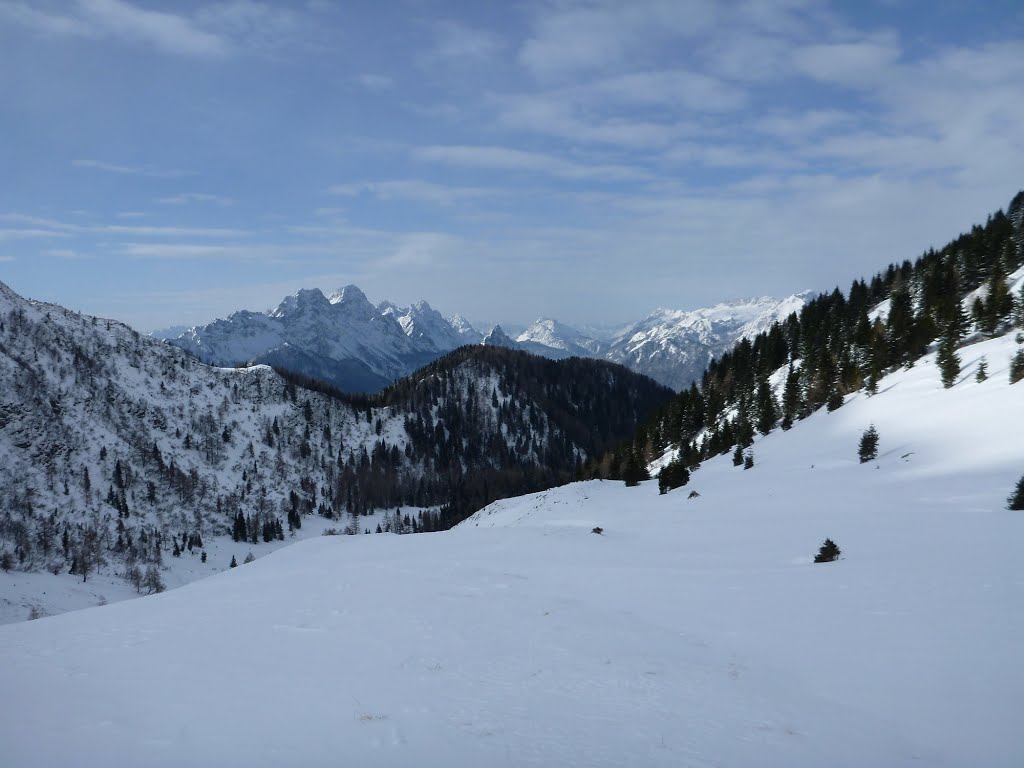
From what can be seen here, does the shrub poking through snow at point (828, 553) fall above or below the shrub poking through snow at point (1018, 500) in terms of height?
below

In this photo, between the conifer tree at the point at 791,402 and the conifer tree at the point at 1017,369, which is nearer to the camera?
the conifer tree at the point at 1017,369

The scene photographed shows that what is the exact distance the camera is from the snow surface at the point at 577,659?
23.7 ft

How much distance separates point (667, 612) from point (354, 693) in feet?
27.8

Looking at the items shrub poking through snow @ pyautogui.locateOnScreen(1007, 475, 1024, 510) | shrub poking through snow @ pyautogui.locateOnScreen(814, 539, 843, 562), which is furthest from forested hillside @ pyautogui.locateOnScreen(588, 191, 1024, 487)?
shrub poking through snow @ pyautogui.locateOnScreen(814, 539, 843, 562)

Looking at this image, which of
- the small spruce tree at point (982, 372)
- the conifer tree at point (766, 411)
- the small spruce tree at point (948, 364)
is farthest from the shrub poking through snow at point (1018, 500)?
the conifer tree at point (766, 411)

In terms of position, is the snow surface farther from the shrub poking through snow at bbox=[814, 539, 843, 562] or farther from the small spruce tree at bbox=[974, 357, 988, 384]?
the small spruce tree at bbox=[974, 357, 988, 384]

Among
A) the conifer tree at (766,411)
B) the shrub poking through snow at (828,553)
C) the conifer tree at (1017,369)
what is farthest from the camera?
the conifer tree at (766,411)

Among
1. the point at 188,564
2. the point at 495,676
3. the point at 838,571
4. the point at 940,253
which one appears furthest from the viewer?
the point at 188,564

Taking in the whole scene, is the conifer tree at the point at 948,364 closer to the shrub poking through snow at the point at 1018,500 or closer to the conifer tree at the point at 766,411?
the conifer tree at the point at 766,411

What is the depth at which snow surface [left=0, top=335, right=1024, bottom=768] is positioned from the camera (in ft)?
23.7

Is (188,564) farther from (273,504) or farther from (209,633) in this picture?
(209,633)

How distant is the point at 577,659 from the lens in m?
10.6

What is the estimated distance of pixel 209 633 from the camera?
11906 millimetres

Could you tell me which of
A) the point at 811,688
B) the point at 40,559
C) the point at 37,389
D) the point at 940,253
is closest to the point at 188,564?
the point at 40,559
